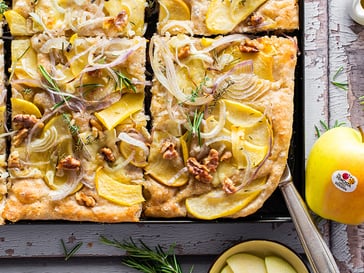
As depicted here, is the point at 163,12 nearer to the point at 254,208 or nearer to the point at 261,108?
the point at 261,108

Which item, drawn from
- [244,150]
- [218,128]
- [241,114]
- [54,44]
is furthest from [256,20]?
[54,44]

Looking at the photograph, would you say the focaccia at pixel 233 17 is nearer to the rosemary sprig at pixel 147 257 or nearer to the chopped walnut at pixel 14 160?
the chopped walnut at pixel 14 160

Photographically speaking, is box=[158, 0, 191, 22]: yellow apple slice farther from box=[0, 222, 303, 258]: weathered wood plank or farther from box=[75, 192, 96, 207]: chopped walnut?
box=[0, 222, 303, 258]: weathered wood plank

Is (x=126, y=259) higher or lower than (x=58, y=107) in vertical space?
lower

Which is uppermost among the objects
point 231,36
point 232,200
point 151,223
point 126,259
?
point 231,36

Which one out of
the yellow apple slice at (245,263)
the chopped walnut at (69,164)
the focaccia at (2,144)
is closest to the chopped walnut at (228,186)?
the yellow apple slice at (245,263)

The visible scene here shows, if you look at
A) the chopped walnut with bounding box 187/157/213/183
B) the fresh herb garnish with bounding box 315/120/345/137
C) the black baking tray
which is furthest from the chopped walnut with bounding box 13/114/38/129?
the fresh herb garnish with bounding box 315/120/345/137

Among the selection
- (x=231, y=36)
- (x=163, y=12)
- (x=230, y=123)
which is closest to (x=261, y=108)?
(x=230, y=123)

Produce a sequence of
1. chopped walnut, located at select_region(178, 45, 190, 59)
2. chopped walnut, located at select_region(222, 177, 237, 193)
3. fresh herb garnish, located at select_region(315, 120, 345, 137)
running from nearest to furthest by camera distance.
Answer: chopped walnut, located at select_region(222, 177, 237, 193), chopped walnut, located at select_region(178, 45, 190, 59), fresh herb garnish, located at select_region(315, 120, 345, 137)
